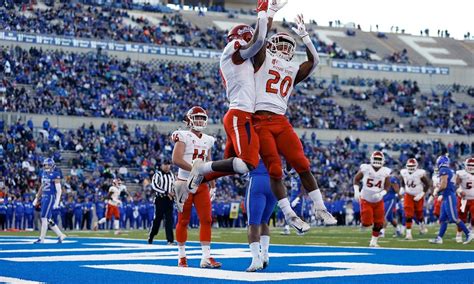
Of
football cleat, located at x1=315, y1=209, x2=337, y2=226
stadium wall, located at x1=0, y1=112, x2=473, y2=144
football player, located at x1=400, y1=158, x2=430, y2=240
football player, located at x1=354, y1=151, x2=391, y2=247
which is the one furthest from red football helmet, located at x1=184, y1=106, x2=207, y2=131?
stadium wall, located at x1=0, y1=112, x2=473, y2=144

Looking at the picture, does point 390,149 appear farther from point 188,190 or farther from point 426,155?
point 188,190

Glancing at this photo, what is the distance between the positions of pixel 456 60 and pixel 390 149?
1648 cm

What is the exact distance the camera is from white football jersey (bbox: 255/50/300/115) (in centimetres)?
926

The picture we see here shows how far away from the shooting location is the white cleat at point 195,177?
955 cm

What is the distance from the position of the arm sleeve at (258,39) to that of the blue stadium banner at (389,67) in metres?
41.6

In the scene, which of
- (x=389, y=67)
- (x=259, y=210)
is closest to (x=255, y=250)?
(x=259, y=210)

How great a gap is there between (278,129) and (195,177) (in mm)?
1077

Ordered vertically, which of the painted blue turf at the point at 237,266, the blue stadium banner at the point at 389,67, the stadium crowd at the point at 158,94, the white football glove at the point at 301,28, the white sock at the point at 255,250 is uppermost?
the blue stadium banner at the point at 389,67

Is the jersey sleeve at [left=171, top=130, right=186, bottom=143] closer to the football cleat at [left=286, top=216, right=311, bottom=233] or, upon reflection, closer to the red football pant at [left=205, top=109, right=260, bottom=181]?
the red football pant at [left=205, top=109, right=260, bottom=181]

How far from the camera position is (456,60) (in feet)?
190

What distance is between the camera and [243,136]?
8945 mm

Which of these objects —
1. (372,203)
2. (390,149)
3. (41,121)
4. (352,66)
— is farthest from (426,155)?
(372,203)

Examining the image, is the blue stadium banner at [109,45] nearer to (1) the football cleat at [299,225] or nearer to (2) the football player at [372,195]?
(2) the football player at [372,195]

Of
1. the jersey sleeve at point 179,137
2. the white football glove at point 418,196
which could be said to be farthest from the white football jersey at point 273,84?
the white football glove at point 418,196
